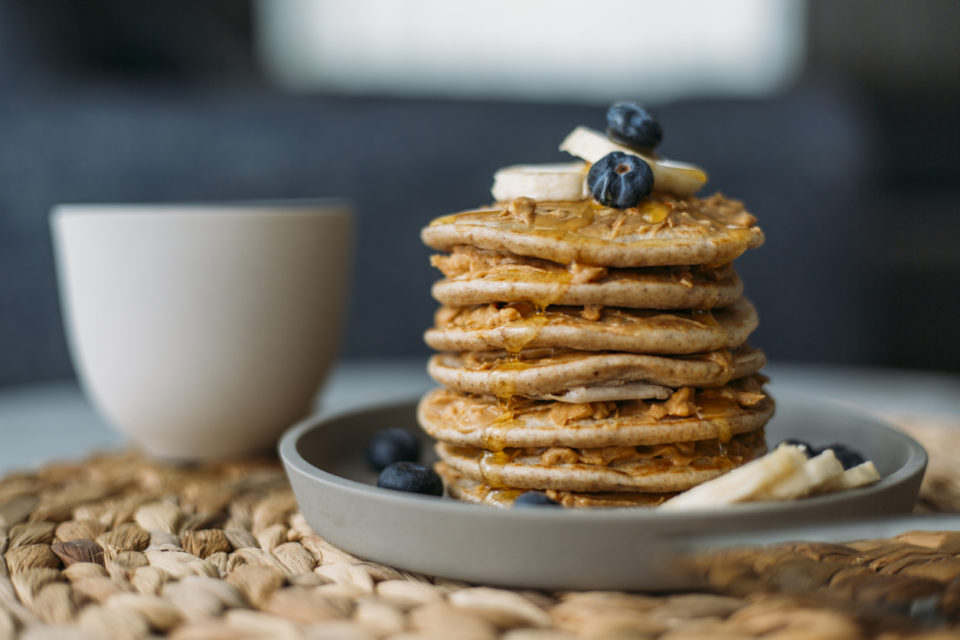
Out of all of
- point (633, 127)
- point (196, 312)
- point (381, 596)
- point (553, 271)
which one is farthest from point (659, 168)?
point (196, 312)

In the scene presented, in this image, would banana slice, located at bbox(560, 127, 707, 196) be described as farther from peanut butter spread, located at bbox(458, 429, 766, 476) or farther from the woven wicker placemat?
the woven wicker placemat

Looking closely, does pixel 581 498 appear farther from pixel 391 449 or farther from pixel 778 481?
pixel 391 449

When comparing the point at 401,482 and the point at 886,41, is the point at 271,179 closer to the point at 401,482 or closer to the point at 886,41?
the point at 401,482

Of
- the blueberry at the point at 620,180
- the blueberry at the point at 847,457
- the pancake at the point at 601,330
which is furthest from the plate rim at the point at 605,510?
the blueberry at the point at 620,180

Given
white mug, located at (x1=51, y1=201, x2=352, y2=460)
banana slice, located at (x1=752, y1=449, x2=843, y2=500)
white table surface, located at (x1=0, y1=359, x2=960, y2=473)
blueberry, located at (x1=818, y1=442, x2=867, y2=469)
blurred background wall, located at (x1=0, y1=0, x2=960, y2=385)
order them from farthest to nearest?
blurred background wall, located at (x1=0, y1=0, x2=960, y2=385) < white table surface, located at (x1=0, y1=359, x2=960, y2=473) < white mug, located at (x1=51, y1=201, x2=352, y2=460) < blueberry, located at (x1=818, y1=442, x2=867, y2=469) < banana slice, located at (x1=752, y1=449, x2=843, y2=500)

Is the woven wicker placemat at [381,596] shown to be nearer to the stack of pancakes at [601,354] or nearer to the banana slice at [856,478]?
the banana slice at [856,478]

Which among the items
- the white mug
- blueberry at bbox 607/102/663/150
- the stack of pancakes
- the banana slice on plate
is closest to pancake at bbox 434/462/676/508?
the stack of pancakes

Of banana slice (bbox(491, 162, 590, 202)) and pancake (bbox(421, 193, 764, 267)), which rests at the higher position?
banana slice (bbox(491, 162, 590, 202))
